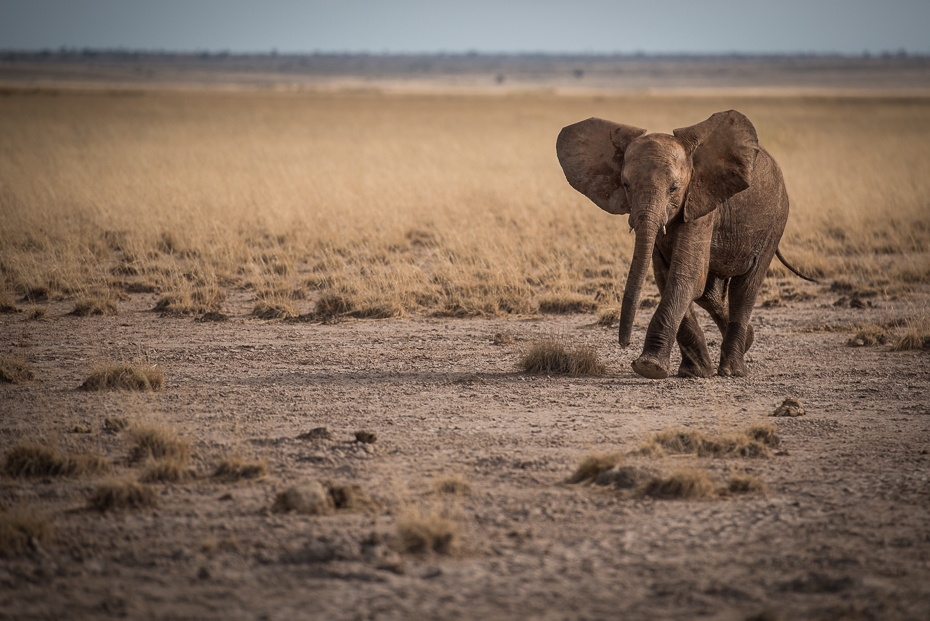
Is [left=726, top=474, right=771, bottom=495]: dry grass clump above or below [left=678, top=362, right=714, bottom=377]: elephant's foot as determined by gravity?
below

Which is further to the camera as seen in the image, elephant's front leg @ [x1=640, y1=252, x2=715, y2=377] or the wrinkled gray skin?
elephant's front leg @ [x1=640, y1=252, x2=715, y2=377]

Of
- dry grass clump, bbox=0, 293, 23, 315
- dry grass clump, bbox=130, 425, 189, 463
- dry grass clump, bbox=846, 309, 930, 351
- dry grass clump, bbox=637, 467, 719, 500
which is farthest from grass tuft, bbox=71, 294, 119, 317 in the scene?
dry grass clump, bbox=846, 309, 930, 351

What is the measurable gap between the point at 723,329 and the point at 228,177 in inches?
541

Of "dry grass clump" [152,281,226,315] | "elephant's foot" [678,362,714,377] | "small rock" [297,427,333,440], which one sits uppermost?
"dry grass clump" [152,281,226,315]

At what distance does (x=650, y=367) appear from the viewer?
6863 millimetres

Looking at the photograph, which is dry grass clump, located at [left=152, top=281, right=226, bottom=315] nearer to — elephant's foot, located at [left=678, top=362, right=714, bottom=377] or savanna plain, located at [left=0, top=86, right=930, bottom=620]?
savanna plain, located at [left=0, top=86, right=930, bottom=620]

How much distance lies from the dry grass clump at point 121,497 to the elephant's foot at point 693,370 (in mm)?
4654

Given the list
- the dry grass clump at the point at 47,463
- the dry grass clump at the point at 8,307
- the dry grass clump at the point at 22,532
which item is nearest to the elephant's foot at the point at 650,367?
the dry grass clump at the point at 47,463

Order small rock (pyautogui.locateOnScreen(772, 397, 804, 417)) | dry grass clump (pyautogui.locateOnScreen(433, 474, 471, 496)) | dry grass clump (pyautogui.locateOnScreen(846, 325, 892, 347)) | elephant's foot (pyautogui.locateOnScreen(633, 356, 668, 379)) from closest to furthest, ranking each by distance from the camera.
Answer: dry grass clump (pyautogui.locateOnScreen(433, 474, 471, 496)) → small rock (pyautogui.locateOnScreen(772, 397, 804, 417)) → elephant's foot (pyautogui.locateOnScreen(633, 356, 668, 379)) → dry grass clump (pyautogui.locateOnScreen(846, 325, 892, 347))

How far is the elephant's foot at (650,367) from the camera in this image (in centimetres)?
684

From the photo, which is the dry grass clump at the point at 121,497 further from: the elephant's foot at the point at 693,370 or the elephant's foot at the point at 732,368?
the elephant's foot at the point at 732,368

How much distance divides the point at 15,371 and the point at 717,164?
601 cm

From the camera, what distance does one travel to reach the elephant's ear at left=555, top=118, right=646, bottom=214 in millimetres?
7162

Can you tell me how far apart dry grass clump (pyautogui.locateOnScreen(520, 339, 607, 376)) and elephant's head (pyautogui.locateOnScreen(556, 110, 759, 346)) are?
110 centimetres
